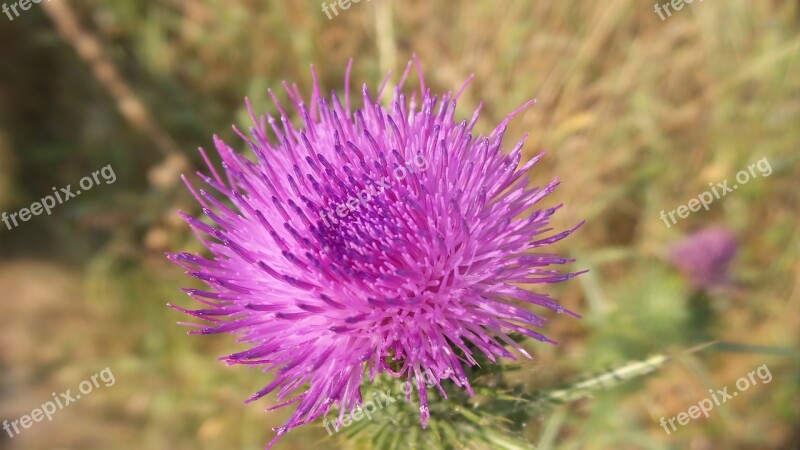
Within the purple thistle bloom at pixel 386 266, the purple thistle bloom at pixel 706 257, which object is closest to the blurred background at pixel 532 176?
the purple thistle bloom at pixel 706 257

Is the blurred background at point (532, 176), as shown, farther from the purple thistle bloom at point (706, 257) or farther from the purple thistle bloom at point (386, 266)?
the purple thistle bloom at point (386, 266)

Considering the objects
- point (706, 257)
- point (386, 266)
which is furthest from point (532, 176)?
point (386, 266)

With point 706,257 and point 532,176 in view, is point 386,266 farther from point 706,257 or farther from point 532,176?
point 706,257

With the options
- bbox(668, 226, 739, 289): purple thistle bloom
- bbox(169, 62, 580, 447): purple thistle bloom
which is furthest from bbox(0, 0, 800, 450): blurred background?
bbox(169, 62, 580, 447): purple thistle bloom

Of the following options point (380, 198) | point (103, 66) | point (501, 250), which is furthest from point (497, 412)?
point (103, 66)

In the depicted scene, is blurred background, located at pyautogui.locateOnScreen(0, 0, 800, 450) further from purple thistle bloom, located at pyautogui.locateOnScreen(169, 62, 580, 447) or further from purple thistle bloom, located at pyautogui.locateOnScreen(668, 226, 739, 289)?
purple thistle bloom, located at pyautogui.locateOnScreen(169, 62, 580, 447)

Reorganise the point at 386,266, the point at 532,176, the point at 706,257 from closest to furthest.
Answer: the point at 386,266
the point at 706,257
the point at 532,176

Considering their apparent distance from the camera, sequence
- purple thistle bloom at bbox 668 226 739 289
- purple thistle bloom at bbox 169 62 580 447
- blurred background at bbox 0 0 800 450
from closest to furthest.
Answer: purple thistle bloom at bbox 169 62 580 447 < purple thistle bloom at bbox 668 226 739 289 < blurred background at bbox 0 0 800 450
